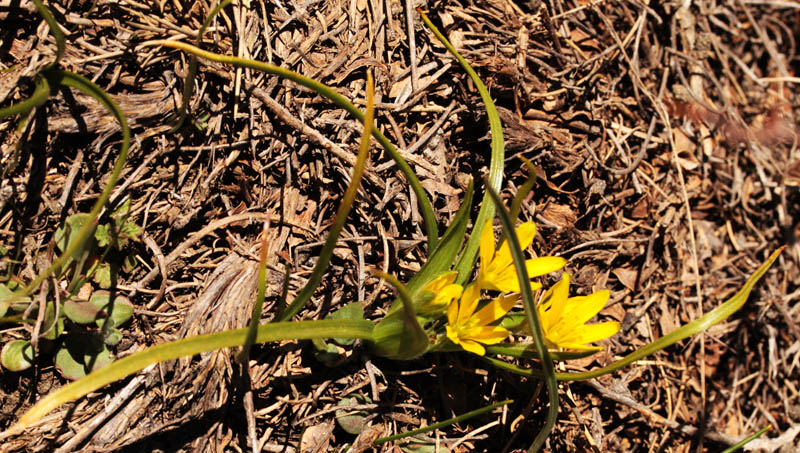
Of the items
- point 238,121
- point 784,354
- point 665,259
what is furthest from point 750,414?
point 238,121

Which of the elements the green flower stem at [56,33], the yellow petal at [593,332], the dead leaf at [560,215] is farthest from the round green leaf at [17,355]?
the dead leaf at [560,215]

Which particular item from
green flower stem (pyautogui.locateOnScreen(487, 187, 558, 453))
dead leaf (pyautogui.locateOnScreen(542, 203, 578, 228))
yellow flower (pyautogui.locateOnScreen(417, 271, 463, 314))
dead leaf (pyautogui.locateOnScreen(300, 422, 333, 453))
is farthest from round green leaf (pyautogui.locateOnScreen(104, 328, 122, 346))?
dead leaf (pyautogui.locateOnScreen(542, 203, 578, 228))

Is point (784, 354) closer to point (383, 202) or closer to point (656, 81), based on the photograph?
point (656, 81)

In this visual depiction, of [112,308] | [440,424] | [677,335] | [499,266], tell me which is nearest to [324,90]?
[499,266]

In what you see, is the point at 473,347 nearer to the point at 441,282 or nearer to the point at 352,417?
the point at 441,282

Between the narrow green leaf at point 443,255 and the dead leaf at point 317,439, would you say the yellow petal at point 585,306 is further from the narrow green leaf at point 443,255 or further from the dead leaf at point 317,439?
the dead leaf at point 317,439

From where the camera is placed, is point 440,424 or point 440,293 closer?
point 440,293
